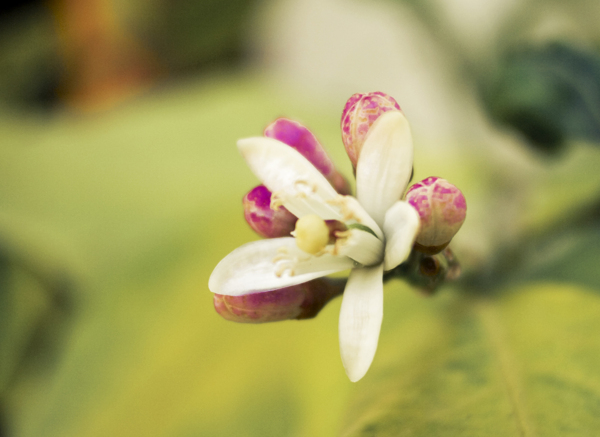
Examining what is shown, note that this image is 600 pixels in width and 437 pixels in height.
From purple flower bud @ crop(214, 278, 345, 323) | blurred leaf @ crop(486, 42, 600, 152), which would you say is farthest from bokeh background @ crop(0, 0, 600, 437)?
purple flower bud @ crop(214, 278, 345, 323)

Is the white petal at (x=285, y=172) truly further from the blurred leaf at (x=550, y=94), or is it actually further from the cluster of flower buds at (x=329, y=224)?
the blurred leaf at (x=550, y=94)

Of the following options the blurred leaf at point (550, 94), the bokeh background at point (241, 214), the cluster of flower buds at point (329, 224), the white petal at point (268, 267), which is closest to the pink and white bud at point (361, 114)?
the cluster of flower buds at point (329, 224)

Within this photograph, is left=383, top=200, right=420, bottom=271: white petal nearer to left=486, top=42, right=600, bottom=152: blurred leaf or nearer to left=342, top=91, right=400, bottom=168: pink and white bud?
left=342, top=91, right=400, bottom=168: pink and white bud

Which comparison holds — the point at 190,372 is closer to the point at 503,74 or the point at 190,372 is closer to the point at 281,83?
the point at 503,74

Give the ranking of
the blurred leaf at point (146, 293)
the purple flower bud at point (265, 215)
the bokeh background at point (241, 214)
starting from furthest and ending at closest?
the blurred leaf at point (146, 293) < the bokeh background at point (241, 214) < the purple flower bud at point (265, 215)

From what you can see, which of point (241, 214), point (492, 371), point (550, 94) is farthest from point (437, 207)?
point (241, 214)

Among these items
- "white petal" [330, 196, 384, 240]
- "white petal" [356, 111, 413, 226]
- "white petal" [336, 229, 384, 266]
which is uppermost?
"white petal" [356, 111, 413, 226]
